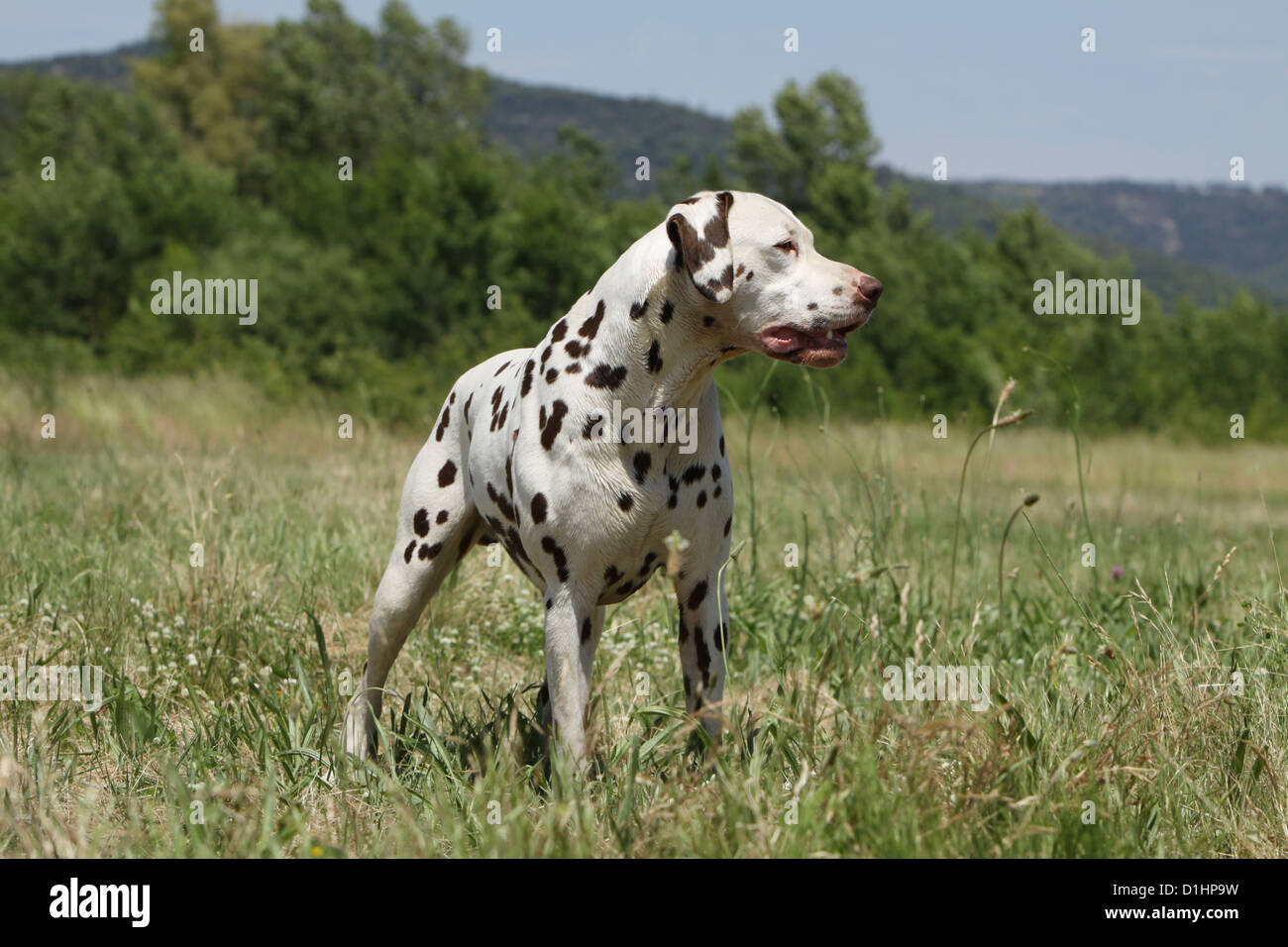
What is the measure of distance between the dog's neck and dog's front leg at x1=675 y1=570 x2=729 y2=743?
1.87 ft

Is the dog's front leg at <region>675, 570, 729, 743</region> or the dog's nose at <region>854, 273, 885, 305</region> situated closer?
the dog's nose at <region>854, 273, 885, 305</region>

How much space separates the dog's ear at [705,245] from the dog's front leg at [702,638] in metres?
0.89

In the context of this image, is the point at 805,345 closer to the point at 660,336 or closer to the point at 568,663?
the point at 660,336

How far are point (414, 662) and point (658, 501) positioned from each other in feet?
6.97

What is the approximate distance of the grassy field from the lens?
2.91m

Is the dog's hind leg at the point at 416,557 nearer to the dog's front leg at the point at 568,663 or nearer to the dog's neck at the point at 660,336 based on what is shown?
the dog's front leg at the point at 568,663

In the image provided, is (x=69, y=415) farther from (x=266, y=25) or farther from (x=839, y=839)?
(x=266, y=25)

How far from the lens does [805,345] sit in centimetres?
331

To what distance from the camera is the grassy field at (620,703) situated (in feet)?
9.56

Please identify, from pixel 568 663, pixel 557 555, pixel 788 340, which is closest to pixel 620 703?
pixel 568 663

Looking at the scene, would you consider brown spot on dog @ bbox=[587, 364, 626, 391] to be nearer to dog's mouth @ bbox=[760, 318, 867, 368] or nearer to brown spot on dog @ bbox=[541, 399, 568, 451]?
brown spot on dog @ bbox=[541, 399, 568, 451]

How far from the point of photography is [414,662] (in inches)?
198

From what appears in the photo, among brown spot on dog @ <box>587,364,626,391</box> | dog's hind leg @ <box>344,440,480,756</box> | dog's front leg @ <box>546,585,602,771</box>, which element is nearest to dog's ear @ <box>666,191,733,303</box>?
brown spot on dog @ <box>587,364,626,391</box>

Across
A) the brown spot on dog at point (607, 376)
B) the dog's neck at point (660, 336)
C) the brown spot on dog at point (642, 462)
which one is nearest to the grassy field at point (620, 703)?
the brown spot on dog at point (642, 462)
